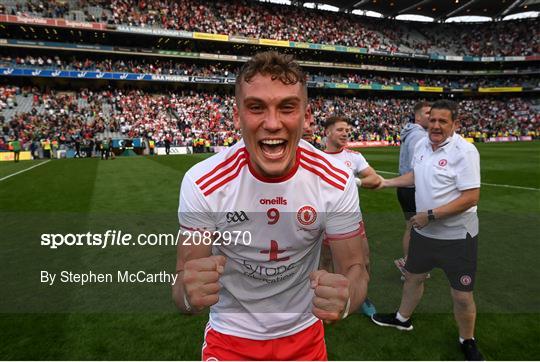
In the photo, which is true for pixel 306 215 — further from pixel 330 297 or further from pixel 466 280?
pixel 466 280

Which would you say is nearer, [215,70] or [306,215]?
[306,215]

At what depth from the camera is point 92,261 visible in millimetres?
5801

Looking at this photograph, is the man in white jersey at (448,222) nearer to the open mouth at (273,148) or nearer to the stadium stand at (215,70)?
the open mouth at (273,148)

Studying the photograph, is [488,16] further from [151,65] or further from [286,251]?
[286,251]

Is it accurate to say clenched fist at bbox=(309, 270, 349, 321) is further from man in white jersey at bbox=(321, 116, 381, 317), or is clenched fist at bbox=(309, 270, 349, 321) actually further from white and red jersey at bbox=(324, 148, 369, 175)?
white and red jersey at bbox=(324, 148, 369, 175)

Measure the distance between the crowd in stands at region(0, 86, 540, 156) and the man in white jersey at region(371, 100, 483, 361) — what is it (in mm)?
30284

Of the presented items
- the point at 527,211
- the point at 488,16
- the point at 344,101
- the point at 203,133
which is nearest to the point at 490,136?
the point at 344,101

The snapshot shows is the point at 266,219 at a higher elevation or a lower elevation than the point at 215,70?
lower

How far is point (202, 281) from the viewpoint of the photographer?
68.9 inches

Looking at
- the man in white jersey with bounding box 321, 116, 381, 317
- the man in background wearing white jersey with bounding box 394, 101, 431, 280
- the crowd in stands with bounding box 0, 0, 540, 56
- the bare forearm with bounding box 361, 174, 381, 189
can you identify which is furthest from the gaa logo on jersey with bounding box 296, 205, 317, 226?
the crowd in stands with bounding box 0, 0, 540, 56

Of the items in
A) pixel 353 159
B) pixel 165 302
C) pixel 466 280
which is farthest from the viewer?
pixel 353 159

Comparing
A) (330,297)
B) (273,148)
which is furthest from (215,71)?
(330,297)

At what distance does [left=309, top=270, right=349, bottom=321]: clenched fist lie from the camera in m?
1.66

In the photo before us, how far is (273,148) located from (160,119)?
3798cm
